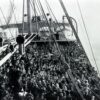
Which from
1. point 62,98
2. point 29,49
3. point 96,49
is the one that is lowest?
point 62,98

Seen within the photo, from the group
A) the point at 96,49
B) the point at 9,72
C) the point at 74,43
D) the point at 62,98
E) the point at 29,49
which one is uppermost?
the point at 96,49

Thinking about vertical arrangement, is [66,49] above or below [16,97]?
above

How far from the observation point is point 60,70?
21.2 m

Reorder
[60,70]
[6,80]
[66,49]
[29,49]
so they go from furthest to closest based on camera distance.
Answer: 1. [66,49]
2. [29,49]
3. [60,70]
4. [6,80]

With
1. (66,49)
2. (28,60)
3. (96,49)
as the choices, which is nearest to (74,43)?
(66,49)

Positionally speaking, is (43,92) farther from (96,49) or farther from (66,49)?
(96,49)

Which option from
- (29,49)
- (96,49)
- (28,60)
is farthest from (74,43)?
(96,49)

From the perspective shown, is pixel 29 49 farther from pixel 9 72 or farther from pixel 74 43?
pixel 74 43

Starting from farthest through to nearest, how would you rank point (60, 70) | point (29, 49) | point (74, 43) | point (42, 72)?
1. point (74, 43)
2. point (29, 49)
3. point (60, 70)
4. point (42, 72)

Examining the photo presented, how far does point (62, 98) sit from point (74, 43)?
22.5m

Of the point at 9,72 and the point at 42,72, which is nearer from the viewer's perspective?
the point at 9,72

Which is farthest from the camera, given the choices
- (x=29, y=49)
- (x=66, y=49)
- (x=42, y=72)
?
(x=66, y=49)

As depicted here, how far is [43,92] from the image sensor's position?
16.8 meters

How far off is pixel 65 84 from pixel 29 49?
1008 centimetres
